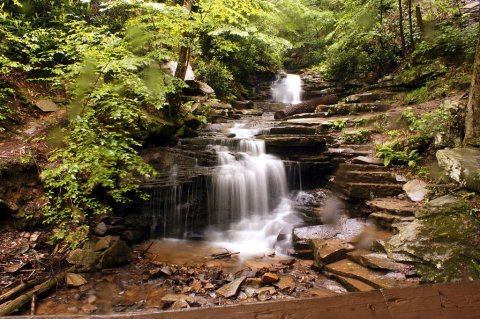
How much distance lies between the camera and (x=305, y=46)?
20.8 m

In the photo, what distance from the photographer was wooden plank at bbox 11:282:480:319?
112cm

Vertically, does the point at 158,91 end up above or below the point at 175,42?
below

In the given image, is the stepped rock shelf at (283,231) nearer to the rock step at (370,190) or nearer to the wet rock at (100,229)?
the rock step at (370,190)

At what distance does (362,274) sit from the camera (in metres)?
4.30

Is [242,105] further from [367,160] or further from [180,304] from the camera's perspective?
[180,304]

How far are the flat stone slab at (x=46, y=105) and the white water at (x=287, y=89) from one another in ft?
42.1

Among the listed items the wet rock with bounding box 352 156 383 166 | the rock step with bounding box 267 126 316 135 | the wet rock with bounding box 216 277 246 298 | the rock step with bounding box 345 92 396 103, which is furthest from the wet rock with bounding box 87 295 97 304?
the rock step with bounding box 345 92 396 103

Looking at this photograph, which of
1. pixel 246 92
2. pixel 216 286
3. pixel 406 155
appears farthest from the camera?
pixel 246 92

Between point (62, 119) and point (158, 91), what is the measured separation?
2.49m

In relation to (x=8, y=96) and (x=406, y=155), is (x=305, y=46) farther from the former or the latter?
(x=8, y=96)

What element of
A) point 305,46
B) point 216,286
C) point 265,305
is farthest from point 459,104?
point 305,46

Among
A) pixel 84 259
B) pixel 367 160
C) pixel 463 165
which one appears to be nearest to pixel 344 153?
pixel 367 160

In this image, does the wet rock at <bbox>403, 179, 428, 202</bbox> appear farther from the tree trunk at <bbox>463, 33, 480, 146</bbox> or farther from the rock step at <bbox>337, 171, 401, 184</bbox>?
the tree trunk at <bbox>463, 33, 480, 146</bbox>

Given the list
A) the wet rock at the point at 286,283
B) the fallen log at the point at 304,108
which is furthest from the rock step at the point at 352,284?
the fallen log at the point at 304,108
